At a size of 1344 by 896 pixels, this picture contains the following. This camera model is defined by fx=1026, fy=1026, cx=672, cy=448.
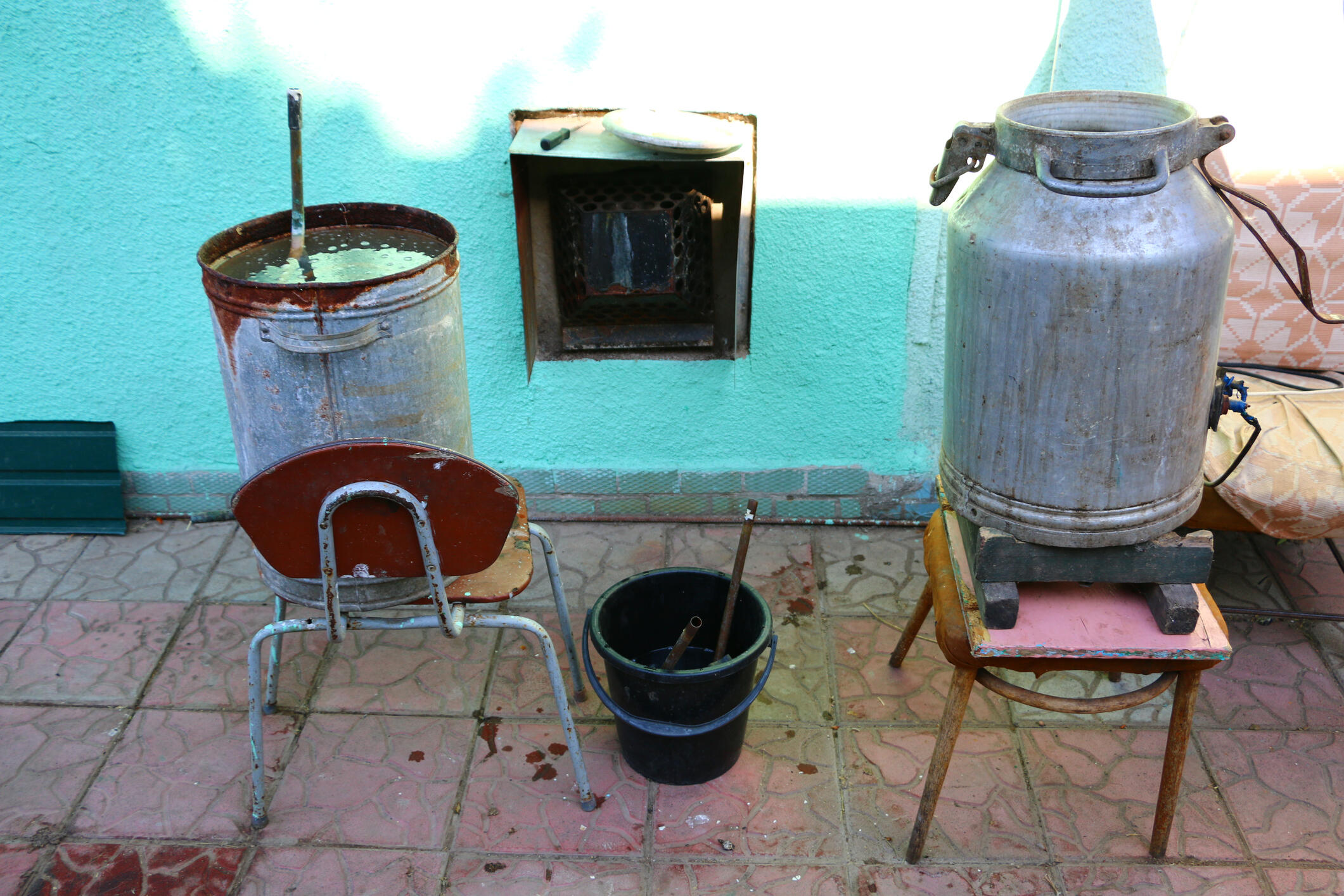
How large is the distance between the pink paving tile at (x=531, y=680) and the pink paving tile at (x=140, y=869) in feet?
3.04

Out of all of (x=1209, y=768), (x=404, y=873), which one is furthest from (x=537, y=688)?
(x=1209, y=768)

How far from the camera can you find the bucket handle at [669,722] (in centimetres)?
303

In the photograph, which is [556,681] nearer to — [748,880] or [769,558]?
[748,880]

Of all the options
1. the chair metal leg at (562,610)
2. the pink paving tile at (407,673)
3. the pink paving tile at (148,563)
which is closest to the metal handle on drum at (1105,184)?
the chair metal leg at (562,610)

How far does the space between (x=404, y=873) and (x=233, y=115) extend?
2.68 metres

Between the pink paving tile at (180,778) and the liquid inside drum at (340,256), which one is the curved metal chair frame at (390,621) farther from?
the liquid inside drum at (340,256)

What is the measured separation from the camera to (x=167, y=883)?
2.91 metres

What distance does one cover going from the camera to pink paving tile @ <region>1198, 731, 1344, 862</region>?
118 inches

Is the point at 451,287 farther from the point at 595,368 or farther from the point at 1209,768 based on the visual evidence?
the point at 1209,768

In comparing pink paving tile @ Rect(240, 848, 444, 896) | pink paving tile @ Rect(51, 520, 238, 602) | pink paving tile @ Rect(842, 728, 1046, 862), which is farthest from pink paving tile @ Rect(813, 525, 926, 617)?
pink paving tile @ Rect(51, 520, 238, 602)

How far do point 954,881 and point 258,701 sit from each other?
80.9 inches

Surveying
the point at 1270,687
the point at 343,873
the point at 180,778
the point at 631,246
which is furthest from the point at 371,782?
the point at 1270,687

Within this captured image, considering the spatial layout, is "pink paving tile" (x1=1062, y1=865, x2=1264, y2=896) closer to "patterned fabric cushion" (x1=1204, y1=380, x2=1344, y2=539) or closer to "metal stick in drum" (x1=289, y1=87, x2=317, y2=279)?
"patterned fabric cushion" (x1=1204, y1=380, x2=1344, y2=539)

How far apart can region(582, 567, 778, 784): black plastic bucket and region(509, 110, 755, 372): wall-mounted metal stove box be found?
112 cm
